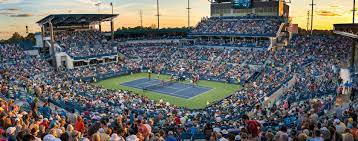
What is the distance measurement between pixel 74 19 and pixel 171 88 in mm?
24901

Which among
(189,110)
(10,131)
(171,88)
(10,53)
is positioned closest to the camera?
(10,131)

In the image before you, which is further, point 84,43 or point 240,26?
point 240,26

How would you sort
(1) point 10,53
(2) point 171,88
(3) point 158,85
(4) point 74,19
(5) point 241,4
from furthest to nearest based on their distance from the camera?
1. (5) point 241,4
2. (4) point 74,19
3. (1) point 10,53
4. (3) point 158,85
5. (2) point 171,88

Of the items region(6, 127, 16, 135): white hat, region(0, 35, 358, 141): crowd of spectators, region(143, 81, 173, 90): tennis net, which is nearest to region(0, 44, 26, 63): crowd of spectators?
region(0, 35, 358, 141): crowd of spectators

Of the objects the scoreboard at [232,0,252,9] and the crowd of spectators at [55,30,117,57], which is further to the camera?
the scoreboard at [232,0,252,9]

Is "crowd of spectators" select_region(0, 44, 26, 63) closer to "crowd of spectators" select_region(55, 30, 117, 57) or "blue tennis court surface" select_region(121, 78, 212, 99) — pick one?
"crowd of spectators" select_region(55, 30, 117, 57)

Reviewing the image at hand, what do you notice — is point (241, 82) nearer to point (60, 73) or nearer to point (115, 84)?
point (115, 84)

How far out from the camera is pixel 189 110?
27688mm

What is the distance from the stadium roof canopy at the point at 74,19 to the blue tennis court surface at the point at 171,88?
16.7 metres

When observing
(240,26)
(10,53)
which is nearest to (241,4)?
(240,26)

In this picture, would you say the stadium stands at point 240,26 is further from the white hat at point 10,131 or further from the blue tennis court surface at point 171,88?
the white hat at point 10,131

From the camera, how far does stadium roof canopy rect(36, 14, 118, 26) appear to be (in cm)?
5025

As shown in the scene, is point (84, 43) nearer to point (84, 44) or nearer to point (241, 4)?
point (84, 44)

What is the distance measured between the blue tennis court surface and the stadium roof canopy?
54.8 feet
